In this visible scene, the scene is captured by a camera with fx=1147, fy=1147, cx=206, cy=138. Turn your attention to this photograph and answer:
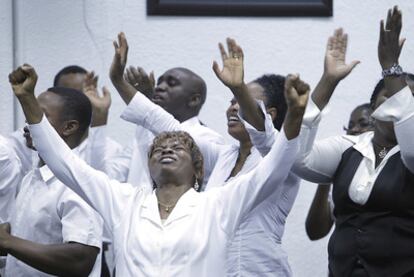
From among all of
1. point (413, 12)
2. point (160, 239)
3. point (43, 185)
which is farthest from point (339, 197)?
point (413, 12)

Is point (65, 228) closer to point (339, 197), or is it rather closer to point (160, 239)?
point (160, 239)

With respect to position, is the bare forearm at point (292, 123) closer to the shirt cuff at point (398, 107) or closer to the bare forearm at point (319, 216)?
the shirt cuff at point (398, 107)

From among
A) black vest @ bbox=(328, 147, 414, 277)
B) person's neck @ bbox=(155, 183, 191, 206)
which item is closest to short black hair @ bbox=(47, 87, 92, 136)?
person's neck @ bbox=(155, 183, 191, 206)

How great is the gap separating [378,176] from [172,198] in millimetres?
804

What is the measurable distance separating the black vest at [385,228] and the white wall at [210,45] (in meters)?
2.04

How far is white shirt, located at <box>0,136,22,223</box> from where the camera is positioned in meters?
5.03

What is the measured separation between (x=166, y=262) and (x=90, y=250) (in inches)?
24.6

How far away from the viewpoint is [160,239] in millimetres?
4066

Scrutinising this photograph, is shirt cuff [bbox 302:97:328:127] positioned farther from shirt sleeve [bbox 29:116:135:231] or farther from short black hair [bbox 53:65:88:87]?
short black hair [bbox 53:65:88:87]

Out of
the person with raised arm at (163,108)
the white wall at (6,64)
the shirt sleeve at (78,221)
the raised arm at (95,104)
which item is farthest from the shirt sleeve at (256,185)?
the white wall at (6,64)

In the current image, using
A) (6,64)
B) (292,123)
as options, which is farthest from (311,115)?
(6,64)

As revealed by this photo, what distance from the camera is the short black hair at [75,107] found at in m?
4.98

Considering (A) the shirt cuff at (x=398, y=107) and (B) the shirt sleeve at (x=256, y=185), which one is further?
(A) the shirt cuff at (x=398, y=107)

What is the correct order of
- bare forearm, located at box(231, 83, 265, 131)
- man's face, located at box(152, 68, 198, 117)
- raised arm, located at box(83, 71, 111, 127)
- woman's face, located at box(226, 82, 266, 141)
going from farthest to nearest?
1. man's face, located at box(152, 68, 198, 117)
2. raised arm, located at box(83, 71, 111, 127)
3. woman's face, located at box(226, 82, 266, 141)
4. bare forearm, located at box(231, 83, 265, 131)
